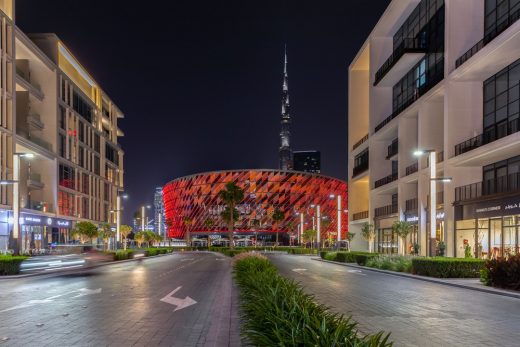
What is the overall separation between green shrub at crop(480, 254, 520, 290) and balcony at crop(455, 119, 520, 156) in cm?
1484

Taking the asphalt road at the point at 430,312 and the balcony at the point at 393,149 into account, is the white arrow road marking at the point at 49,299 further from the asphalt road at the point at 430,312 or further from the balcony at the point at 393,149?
the balcony at the point at 393,149

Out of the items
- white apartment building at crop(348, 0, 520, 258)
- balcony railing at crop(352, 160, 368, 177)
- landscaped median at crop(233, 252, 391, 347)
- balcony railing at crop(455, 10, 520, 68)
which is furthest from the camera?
balcony railing at crop(352, 160, 368, 177)

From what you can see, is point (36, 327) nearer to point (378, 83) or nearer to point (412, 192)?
point (412, 192)

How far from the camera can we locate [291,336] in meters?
5.21

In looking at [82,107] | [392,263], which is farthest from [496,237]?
[82,107]

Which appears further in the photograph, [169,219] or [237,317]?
[169,219]

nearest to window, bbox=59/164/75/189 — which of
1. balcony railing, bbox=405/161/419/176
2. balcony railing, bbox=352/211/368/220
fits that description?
balcony railing, bbox=352/211/368/220

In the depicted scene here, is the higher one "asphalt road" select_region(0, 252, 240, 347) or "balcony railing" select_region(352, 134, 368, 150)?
"balcony railing" select_region(352, 134, 368, 150)

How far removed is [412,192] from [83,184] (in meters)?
48.1

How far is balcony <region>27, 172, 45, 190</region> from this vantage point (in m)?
58.0

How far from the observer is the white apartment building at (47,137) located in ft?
157

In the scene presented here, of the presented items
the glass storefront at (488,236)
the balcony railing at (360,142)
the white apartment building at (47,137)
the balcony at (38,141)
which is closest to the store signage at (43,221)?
the white apartment building at (47,137)

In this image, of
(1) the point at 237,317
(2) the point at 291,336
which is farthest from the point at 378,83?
(2) the point at 291,336

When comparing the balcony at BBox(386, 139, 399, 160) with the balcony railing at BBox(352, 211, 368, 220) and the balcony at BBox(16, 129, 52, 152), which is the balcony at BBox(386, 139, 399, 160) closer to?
the balcony railing at BBox(352, 211, 368, 220)
